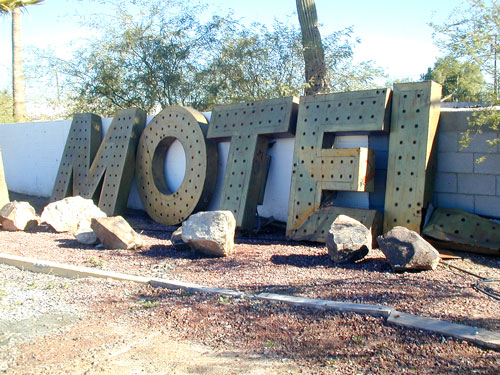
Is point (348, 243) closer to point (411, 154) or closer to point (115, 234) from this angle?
point (411, 154)

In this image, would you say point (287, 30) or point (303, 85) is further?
point (287, 30)

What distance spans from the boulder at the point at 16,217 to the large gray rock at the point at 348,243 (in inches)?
228

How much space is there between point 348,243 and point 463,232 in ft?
5.54

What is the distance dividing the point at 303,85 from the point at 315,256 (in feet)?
19.6

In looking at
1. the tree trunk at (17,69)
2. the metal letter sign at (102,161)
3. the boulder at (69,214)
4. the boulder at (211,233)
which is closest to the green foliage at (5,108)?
the tree trunk at (17,69)

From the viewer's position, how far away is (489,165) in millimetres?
6750

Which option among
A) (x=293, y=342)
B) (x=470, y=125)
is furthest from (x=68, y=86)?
(x=293, y=342)

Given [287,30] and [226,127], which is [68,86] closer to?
[287,30]

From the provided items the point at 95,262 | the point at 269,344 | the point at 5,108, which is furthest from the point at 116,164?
the point at 5,108

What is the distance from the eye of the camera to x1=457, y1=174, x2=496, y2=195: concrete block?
→ 6750mm

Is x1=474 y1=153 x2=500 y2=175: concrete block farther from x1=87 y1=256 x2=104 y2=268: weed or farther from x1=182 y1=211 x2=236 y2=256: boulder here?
x1=87 y1=256 x2=104 y2=268: weed

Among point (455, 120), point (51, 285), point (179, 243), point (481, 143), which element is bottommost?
point (51, 285)

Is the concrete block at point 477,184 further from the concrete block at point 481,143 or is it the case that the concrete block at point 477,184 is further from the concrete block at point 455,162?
the concrete block at point 481,143

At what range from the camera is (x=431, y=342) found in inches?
149
